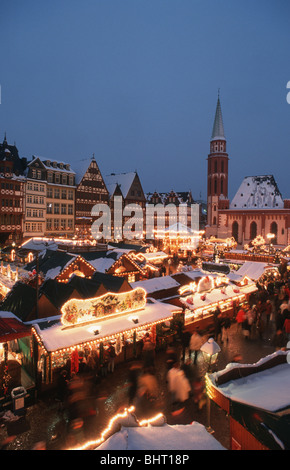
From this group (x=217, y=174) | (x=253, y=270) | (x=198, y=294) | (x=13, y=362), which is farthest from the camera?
(x=217, y=174)

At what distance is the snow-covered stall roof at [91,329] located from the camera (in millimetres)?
9245

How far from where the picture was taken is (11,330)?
909cm

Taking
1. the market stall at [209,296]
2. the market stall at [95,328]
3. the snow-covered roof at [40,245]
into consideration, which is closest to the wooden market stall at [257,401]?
the market stall at [95,328]

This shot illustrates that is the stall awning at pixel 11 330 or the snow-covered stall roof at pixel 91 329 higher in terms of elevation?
the stall awning at pixel 11 330

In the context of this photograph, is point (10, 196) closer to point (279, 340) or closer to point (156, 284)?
point (156, 284)

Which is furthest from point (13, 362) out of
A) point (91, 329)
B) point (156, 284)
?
point (156, 284)

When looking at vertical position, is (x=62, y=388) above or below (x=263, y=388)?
below

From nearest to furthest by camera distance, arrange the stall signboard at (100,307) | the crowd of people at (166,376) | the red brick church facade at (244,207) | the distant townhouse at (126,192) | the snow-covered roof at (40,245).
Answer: the crowd of people at (166,376), the stall signboard at (100,307), the snow-covered roof at (40,245), the red brick church facade at (244,207), the distant townhouse at (126,192)

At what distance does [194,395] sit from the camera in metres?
9.02

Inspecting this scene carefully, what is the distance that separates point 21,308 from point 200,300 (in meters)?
8.42

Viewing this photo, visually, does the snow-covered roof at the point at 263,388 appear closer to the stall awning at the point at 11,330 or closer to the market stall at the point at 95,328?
the market stall at the point at 95,328

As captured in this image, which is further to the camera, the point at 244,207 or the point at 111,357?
the point at 244,207

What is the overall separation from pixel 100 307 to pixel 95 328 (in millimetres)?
994

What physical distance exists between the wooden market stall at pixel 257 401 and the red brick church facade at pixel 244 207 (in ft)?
154
